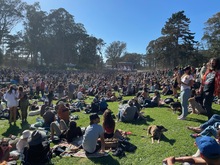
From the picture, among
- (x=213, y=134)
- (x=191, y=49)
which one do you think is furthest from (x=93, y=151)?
(x=191, y=49)

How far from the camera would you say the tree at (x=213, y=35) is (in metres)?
38.5

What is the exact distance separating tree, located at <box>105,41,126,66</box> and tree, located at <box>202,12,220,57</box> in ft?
145

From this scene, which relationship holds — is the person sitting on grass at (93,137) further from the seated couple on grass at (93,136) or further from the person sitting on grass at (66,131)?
the person sitting on grass at (66,131)

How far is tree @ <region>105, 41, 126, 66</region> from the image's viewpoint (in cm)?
8475

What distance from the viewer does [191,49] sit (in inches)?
1572

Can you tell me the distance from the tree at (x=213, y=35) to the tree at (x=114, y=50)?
44.2m

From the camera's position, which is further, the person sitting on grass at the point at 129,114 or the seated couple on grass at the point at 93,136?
the person sitting on grass at the point at 129,114

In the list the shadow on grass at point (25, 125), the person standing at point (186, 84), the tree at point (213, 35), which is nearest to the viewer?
the person standing at point (186, 84)

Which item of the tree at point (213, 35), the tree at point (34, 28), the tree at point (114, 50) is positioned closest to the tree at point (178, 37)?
the tree at point (213, 35)

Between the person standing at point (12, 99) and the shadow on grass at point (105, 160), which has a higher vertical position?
the person standing at point (12, 99)

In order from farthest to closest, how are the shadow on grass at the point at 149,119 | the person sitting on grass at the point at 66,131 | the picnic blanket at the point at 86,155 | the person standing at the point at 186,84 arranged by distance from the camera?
the shadow on grass at the point at 149,119 < the person standing at the point at 186,84 < the person sitting on grass at the point at 66,131 < the picnic blanket at the point at 86,155

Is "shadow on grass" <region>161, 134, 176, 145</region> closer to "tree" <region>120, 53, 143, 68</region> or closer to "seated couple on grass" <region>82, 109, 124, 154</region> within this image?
"seated couple on grass" <region>82, 109, 124, 154</region>

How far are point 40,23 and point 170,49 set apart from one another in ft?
98.6

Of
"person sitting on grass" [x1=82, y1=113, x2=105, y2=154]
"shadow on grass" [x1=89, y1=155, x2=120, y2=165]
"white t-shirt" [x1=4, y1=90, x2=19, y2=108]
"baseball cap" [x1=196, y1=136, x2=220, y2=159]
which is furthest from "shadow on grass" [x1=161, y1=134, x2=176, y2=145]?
"white t-shirt" [x1=4, y1=90, x2=19, y2=108]
